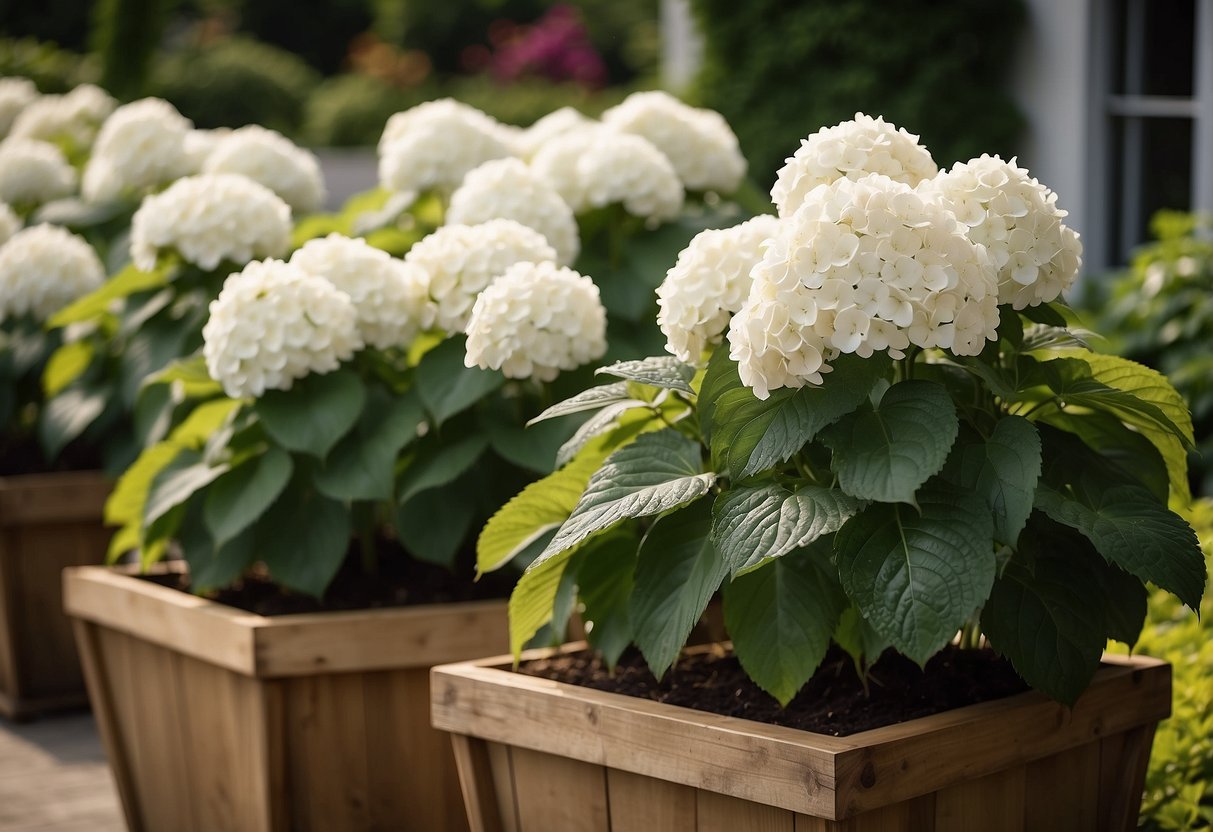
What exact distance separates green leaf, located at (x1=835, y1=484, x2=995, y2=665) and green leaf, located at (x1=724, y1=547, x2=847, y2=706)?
0.56 feet

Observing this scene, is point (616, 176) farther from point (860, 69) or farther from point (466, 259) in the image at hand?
point (860, 69)

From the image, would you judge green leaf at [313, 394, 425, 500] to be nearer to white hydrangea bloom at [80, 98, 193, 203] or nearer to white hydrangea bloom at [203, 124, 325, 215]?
white hydrangea bloom at [203, 124, 325, 215]

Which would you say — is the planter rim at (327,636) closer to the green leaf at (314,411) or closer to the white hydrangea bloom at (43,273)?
the green leaf at (314,411)

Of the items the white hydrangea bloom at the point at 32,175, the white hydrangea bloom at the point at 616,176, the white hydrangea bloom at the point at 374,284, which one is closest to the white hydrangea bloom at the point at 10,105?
the white hydrangea bloom at the point at 32,175

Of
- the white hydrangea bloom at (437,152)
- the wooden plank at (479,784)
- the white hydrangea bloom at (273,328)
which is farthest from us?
the white hydrangea bloom at (437,152)

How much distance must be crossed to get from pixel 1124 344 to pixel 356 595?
2.87 metres

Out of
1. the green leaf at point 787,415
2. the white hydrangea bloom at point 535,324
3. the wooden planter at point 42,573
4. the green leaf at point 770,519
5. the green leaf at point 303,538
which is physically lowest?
the wooden planter at point 42,573

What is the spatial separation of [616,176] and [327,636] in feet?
3.64

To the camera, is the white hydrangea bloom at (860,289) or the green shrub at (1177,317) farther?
A: the green shrub at (1177,317)

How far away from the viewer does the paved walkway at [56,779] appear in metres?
3.03

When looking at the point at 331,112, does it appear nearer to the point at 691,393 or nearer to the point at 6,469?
the point at 6,469

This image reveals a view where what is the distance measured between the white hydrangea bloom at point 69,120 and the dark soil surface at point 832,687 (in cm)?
387

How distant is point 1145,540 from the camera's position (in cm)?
169

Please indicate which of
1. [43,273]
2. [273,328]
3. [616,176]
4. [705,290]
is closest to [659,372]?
[705,290]
